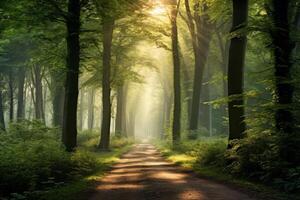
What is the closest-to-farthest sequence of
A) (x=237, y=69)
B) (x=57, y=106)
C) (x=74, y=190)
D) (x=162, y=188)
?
(x=74, y=190) < (x=162, y=188) < (x=237, y=69) < (x=57, y=106)

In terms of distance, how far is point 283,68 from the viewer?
1400 cm

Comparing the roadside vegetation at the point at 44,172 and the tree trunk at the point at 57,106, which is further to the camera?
the tree trunk at the point at 57,106

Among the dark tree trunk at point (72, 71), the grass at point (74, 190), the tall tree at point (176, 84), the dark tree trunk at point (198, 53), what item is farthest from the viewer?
the dark tree trunk at point (198, 53)

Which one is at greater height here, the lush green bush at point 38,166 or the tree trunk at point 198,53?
the tree trunk at point 198,53

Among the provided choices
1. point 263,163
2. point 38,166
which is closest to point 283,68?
point 263,163

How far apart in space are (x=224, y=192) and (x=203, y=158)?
25.3 ft

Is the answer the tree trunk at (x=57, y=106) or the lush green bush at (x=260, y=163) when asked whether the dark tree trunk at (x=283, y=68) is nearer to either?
the lush green bush at (x=260, y=163)

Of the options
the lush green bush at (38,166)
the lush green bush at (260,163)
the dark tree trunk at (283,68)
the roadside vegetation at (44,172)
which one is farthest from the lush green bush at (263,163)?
the lush green bush at (38,166)

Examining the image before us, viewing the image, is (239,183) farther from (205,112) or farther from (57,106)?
(205,112)

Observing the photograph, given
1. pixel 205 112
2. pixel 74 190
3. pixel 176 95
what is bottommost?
pixel 74 190

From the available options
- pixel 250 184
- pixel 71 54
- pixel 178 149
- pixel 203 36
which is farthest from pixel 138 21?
pixel 250 184

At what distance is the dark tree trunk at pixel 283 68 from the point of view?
1337cm

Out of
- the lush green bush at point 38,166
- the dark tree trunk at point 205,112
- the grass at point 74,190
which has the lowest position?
the grass at point 74,190

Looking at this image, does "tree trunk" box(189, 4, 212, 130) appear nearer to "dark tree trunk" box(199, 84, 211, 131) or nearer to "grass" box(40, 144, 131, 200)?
"dark tree trunk" box(199, 84, 211, 131)
